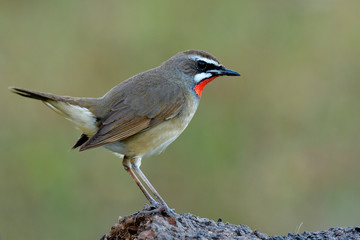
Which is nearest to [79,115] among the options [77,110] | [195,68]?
[77,110]

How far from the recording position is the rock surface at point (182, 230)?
17.8ft

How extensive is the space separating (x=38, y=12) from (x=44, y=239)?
5.00 metres

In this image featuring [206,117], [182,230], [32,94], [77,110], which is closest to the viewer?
[182,230]

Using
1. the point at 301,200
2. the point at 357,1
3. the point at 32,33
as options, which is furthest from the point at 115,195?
the point at 357,1

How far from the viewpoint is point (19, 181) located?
10594mm

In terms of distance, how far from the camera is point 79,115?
299 inches

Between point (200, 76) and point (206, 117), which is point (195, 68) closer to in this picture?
point (200, 76)

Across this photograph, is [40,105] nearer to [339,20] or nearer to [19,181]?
[19,181]

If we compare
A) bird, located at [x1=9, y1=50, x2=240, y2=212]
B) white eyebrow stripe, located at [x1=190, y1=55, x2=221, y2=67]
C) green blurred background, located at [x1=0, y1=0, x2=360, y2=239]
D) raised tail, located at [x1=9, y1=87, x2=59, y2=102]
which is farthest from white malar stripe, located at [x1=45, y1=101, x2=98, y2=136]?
green blurred background, located at [x1=0, y1=0, x2=360, y2=239]

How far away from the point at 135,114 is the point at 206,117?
12.6ft

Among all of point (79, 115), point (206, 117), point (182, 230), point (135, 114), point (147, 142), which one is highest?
point (206, 117)

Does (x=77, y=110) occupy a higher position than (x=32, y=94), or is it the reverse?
(x=77, y=110)

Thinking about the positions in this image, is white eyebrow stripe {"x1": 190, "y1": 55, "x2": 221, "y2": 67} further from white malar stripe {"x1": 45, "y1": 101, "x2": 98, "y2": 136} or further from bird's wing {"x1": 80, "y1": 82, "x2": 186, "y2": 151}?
white malar stripe {"x1": 45, "y1": 101, "x2": 98, "y2": 136}

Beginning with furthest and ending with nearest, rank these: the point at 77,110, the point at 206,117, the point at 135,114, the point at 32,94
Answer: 1. the point at 206,117
2. the point at 135,114
3. the point at 77,110
4. the point at 32,94
